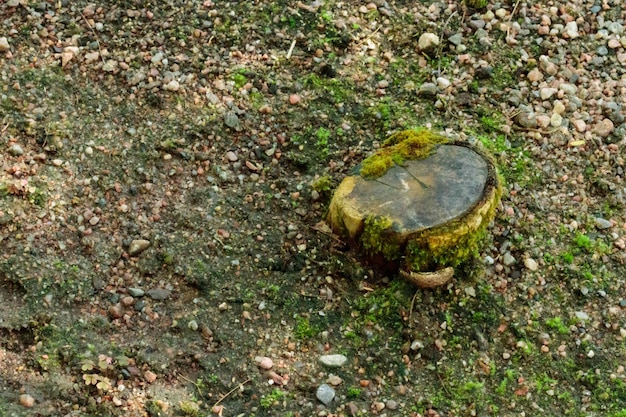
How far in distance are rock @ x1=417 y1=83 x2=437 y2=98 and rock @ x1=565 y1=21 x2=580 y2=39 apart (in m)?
1.13

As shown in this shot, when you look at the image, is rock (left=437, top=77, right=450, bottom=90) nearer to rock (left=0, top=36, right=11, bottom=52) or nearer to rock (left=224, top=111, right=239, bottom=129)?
rock (left=224, top=111, right=239, bottom=129)

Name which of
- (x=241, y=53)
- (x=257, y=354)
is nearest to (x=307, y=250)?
(x=257, y=354)

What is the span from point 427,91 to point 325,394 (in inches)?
82.9

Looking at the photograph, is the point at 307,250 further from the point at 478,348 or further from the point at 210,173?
the point at 478,348

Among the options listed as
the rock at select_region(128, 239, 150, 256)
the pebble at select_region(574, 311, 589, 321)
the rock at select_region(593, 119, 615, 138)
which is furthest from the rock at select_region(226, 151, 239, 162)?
the rock at select_region(593, 119, 615, 138)

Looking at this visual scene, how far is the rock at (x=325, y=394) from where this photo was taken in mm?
3531

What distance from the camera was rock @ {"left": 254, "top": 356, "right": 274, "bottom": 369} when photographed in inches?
142

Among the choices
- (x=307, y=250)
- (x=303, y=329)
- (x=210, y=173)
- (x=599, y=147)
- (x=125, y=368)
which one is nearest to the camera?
(x=125, y=368)

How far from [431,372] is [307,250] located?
92 cm

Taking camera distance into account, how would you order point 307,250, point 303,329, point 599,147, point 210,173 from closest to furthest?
point 303,329 < point 307,250 < point 210,173 < point 599,147

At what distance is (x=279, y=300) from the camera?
3830 millimetres

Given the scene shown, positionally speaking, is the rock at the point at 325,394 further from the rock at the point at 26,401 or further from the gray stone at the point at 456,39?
the gray stone at the point at 456,39

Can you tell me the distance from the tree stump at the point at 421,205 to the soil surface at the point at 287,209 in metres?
0.21

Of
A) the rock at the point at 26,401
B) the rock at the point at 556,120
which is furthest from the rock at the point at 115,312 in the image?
the rock at the point at 556,120
